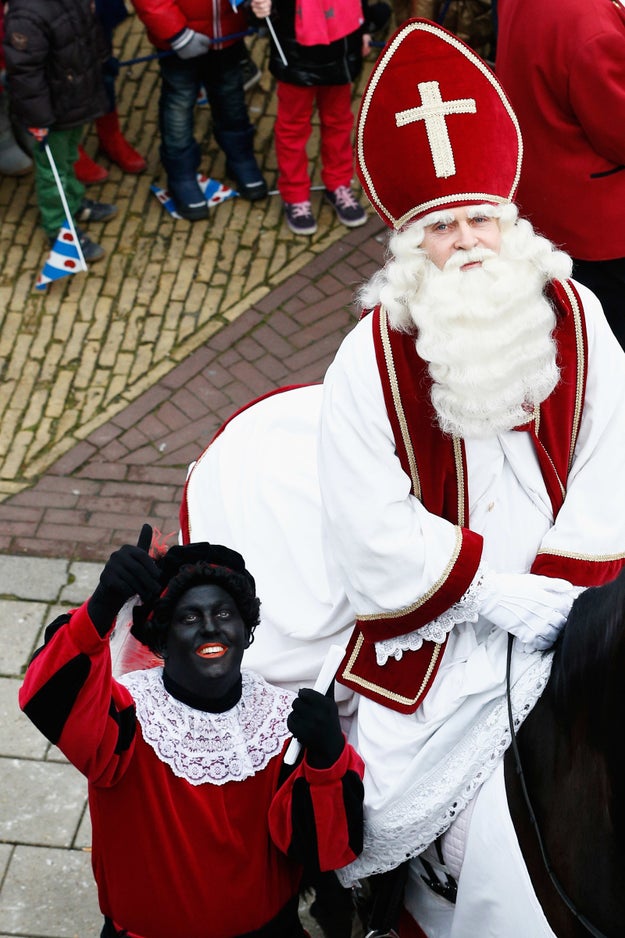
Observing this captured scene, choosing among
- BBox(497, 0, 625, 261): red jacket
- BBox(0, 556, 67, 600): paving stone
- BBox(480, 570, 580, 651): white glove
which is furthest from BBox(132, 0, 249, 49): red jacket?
BBox(480, 570, 580, 651): white glove

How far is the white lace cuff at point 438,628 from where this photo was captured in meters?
3.10

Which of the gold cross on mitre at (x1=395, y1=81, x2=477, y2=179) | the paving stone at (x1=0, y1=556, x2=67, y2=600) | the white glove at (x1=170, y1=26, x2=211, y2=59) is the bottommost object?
the paving stone at (x1=0, y1=556, x2=67, y2=600)

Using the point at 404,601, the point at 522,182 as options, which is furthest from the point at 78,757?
the point at 522,182

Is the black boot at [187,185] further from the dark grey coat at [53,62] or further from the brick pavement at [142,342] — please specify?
the dark grey coat at [53,62]

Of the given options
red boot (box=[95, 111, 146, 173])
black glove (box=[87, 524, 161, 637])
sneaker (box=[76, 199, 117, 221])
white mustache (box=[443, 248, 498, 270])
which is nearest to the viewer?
black glove (box=[87, 524, 161, 637])

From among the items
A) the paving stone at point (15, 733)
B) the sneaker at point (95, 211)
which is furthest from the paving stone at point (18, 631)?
the sneaker at point (95, 211)

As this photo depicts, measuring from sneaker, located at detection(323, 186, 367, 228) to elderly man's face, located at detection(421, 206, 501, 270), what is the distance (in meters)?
4.12

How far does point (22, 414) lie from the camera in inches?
247

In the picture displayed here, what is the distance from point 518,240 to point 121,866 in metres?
1.90

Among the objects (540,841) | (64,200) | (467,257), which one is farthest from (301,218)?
(540,841)

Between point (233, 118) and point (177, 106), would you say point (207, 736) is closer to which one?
point (177, 106)

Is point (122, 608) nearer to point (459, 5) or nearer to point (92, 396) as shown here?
point (92, 396)

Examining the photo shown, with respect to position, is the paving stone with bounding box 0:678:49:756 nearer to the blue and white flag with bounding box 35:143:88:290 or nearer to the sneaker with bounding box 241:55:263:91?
the blue and white flag with bounding box 35:143:88:290

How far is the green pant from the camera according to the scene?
264 inches
